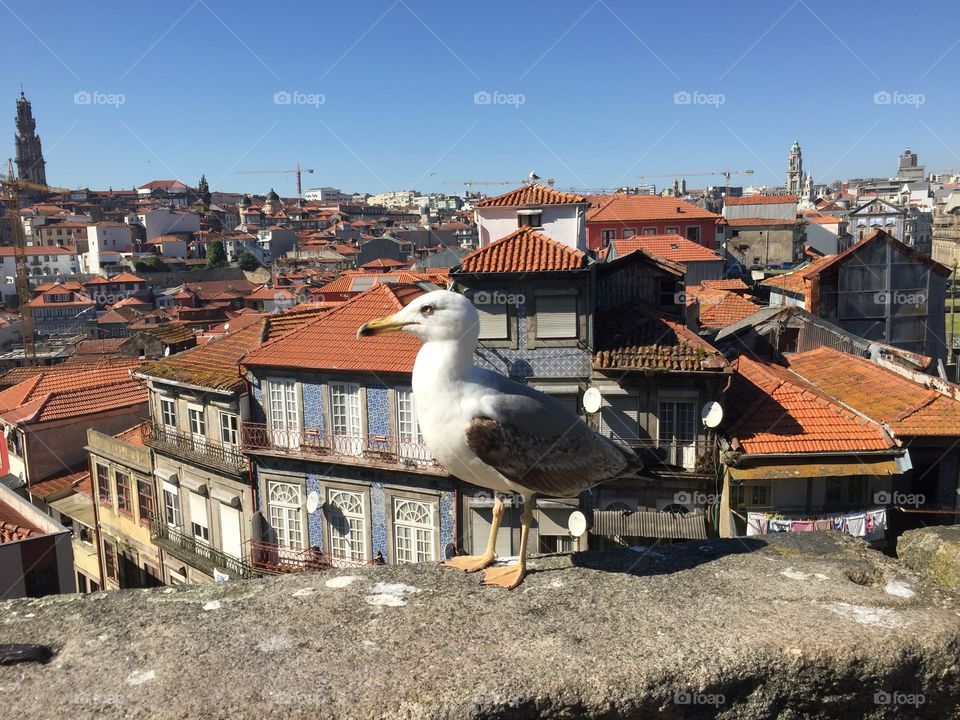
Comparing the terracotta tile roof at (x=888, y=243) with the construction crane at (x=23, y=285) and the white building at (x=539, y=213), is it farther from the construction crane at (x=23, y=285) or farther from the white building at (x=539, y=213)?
the construction crane at (x=23, y=285)

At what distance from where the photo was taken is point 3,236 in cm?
13488

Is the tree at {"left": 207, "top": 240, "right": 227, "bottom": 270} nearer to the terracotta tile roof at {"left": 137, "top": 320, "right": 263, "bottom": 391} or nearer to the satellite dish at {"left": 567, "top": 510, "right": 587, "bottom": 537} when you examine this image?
the terracotta tile roof at {"left": 137, "top": 320, "right": 263, "bottom": 391}

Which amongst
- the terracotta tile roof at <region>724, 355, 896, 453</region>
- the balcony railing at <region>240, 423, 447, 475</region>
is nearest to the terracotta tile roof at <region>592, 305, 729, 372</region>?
the terracotta tile roof at <region>724, 355, 896, 453</region>

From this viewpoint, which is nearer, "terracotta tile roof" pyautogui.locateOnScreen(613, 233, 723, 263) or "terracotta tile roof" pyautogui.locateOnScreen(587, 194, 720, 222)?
"terracotta tile roof" pyautogui.locateOnScreen(613, 233, 723, 263)

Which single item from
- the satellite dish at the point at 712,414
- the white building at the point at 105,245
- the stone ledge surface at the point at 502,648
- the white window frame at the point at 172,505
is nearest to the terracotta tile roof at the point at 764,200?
the satellite dish at the point at 712,414

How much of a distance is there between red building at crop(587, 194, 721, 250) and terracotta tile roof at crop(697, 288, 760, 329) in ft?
65.9

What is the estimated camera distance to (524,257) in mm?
19188

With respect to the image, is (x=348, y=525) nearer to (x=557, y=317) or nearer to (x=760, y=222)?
(x=557, y=317)

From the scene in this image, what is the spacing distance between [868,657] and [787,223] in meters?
65.6

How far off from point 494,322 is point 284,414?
6429mm

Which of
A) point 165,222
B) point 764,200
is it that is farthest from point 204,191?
point 764,200

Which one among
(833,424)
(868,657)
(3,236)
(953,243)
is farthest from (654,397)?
(3,236)

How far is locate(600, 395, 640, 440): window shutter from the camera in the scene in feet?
62.0

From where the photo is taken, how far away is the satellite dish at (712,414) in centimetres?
1731
